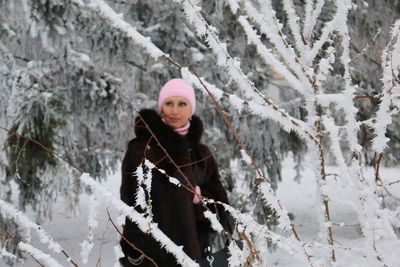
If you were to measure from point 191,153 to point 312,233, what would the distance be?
6.30 meters

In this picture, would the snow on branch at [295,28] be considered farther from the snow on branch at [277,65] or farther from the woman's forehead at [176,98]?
the woman's forehead at [176,98]

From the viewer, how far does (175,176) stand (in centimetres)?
246

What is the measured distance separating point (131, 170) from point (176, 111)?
0.37 m

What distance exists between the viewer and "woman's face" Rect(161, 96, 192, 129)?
8.47ft

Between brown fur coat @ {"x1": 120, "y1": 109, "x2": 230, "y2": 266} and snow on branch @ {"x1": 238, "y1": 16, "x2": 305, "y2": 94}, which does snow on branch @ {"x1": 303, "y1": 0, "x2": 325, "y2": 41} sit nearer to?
snow on branch @ {"x1": 238, "y1": 16, "x2": 305, "y2": 94}

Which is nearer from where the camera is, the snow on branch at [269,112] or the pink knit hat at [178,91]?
the snow on branch at [269,112]

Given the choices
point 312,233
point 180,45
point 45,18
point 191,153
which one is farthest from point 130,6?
point 312,233

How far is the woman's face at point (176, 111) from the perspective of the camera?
8.47 feet

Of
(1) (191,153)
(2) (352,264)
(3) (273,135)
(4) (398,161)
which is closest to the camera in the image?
(2) (352,264)

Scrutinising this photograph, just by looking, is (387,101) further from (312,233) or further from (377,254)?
(312,233)

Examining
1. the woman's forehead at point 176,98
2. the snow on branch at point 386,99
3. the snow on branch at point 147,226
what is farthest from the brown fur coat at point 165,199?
the snow on branch at point 386,99

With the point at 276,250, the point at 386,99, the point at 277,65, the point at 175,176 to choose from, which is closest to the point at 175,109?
the point at 175,176

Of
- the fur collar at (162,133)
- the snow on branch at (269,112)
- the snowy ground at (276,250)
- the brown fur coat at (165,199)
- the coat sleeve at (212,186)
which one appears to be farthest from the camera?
the snowy ground at (276,250)

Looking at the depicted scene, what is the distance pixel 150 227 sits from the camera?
1091mm
